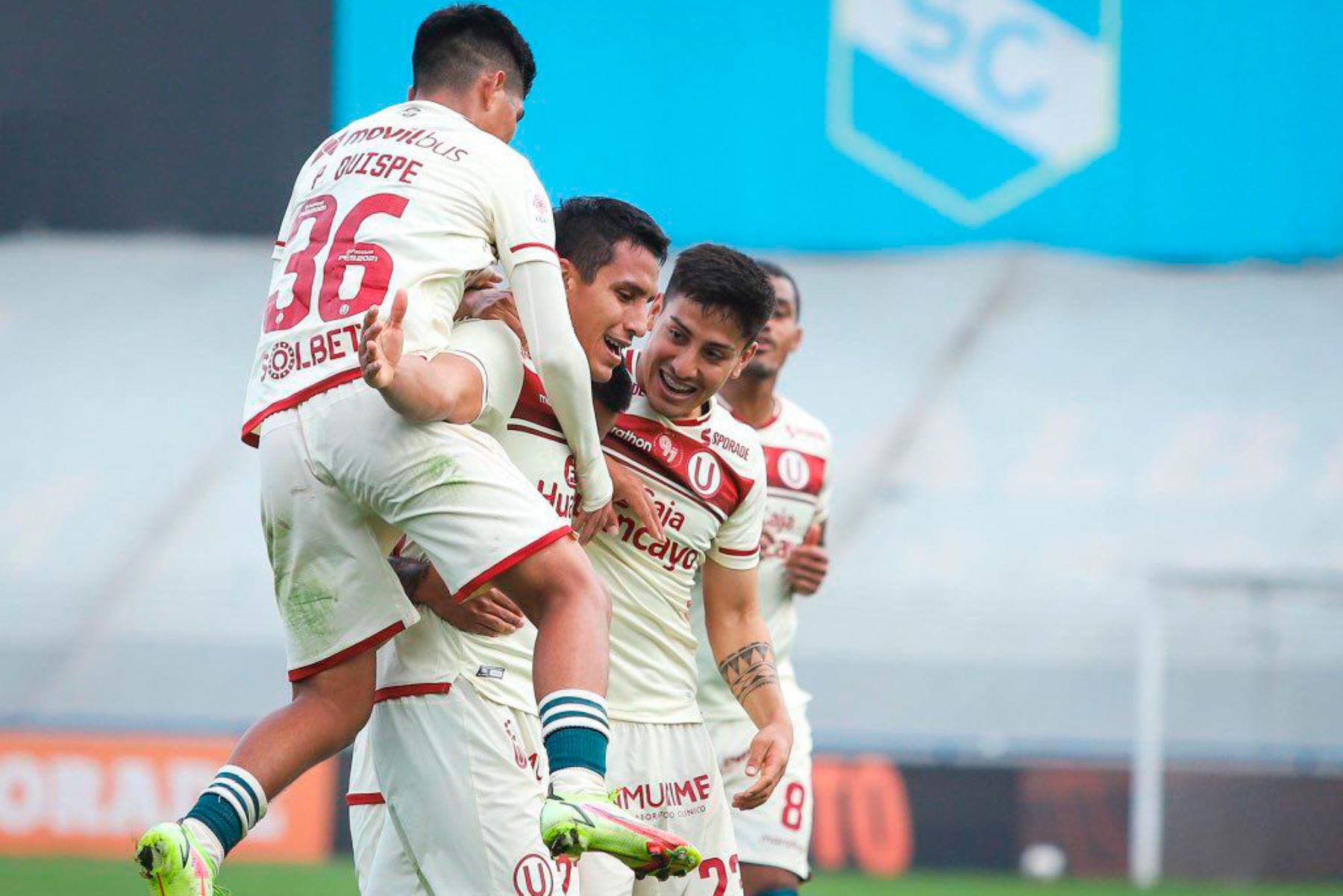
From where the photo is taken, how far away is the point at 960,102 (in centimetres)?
1694

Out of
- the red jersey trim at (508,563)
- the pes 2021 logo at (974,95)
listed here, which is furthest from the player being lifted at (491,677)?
the pes 2021 logo at (974,95)

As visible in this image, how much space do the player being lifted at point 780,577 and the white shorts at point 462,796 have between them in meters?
1.53

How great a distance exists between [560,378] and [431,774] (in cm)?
89

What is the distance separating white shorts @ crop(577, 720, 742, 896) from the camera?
4719 millimetres

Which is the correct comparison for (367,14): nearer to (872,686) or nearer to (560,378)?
(872,686)

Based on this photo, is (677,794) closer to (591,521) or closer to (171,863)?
(591,521)

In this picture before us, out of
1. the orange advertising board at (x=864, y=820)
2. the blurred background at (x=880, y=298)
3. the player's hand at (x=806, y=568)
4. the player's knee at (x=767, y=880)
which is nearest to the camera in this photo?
the player's knee at (x=767, y=880)

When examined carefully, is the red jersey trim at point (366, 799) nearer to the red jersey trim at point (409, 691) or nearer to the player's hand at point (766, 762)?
the red jersey trim at point (409, 691)

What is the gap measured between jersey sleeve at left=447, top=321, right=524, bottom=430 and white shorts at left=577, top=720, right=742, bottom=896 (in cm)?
93

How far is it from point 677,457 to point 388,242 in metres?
1.07

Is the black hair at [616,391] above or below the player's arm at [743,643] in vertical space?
above

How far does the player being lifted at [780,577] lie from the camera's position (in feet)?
19.4

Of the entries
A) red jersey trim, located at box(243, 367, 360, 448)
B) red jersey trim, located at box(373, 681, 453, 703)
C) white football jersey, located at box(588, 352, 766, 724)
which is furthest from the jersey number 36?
white football jersey, located at box(588, 352, 766, 724)

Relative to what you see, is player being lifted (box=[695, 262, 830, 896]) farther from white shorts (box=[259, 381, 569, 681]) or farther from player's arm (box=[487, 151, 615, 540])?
white shorts (box=[259, 381, 569, 681])
